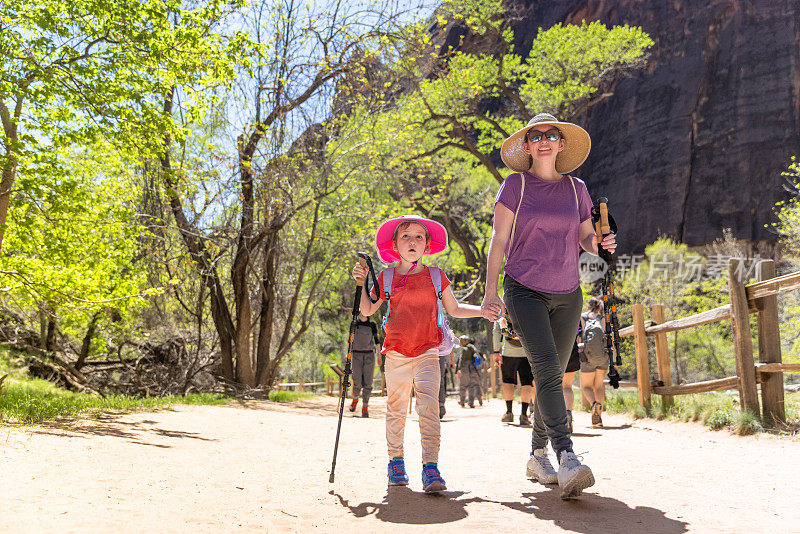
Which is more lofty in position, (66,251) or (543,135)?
(66,251)

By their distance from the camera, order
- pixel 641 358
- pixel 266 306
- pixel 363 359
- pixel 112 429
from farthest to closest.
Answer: pixel 266 306, pixel 363 359, pixel 641 358, pixel 112 429

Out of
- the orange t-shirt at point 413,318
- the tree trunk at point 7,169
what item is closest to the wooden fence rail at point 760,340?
the orange t-shirt at point 413,318

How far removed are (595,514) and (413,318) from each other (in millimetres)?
1546

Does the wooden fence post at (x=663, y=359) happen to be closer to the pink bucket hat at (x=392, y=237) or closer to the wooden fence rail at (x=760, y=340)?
the wooden fence rail at (x=760, y=340)

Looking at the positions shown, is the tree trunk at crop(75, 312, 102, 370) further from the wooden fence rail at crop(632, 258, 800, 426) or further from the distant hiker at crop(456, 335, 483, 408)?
the wooden fence rail at crop(632, 258, 800, 426)

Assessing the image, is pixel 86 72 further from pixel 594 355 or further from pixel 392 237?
pixel 594 355

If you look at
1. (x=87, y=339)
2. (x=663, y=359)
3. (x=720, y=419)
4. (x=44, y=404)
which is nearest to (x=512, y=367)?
(x=663, y=359)

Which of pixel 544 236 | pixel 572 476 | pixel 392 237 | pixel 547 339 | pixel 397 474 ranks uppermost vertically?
pixel 392 237

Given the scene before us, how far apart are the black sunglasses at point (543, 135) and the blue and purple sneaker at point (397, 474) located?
220cm

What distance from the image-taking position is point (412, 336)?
13.2ft

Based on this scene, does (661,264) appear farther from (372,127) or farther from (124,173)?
(124,173)

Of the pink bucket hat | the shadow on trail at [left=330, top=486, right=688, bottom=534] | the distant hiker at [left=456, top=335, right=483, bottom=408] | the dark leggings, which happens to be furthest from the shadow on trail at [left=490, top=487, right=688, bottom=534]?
the distant hiker at [left=456, top=335, right=483, bottom=408]

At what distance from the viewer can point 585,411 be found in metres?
11.5

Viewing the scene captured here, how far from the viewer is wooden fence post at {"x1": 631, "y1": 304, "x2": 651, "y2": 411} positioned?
9609mm
